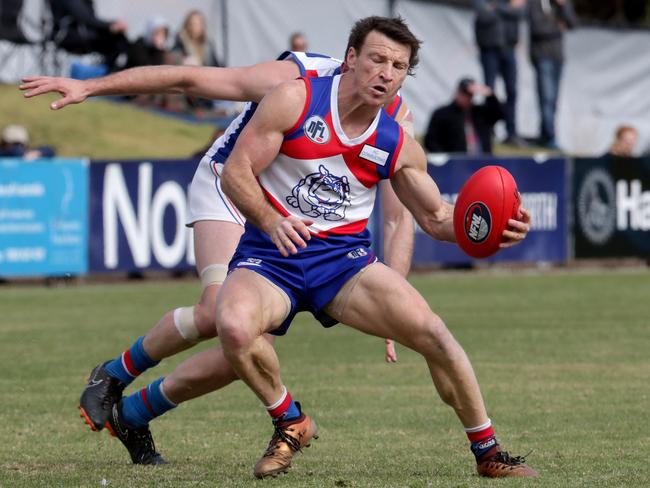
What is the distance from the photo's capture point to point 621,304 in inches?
642

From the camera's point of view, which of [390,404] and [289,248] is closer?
[289,248]

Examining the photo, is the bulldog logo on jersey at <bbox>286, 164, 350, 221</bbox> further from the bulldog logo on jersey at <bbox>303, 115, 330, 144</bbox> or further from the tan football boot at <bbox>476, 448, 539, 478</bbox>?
the tan football boot at <bbox>476, 448, 539, 478</bbox>

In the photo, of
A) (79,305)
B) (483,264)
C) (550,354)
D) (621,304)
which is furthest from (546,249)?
(550,354)

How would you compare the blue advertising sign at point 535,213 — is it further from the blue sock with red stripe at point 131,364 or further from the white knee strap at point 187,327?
the white knee strap at point 187,327

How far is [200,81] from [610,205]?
45.0 ft

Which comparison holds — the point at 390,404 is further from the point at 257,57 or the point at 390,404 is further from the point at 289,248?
the point at 257,57

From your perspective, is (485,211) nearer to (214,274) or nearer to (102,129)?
(214,274)

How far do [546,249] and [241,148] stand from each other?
45.2 ft

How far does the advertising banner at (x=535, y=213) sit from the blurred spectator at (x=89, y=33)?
19.9 ft

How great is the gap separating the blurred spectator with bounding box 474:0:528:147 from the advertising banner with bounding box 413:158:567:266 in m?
3.18

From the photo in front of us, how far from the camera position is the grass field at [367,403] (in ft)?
23.9

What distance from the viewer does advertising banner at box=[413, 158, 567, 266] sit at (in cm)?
1970

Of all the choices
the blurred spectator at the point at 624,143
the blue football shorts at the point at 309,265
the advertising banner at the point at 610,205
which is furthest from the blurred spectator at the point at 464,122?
the blue football shorts at the point at 309,265

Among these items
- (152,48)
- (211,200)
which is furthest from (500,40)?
(211,200)
